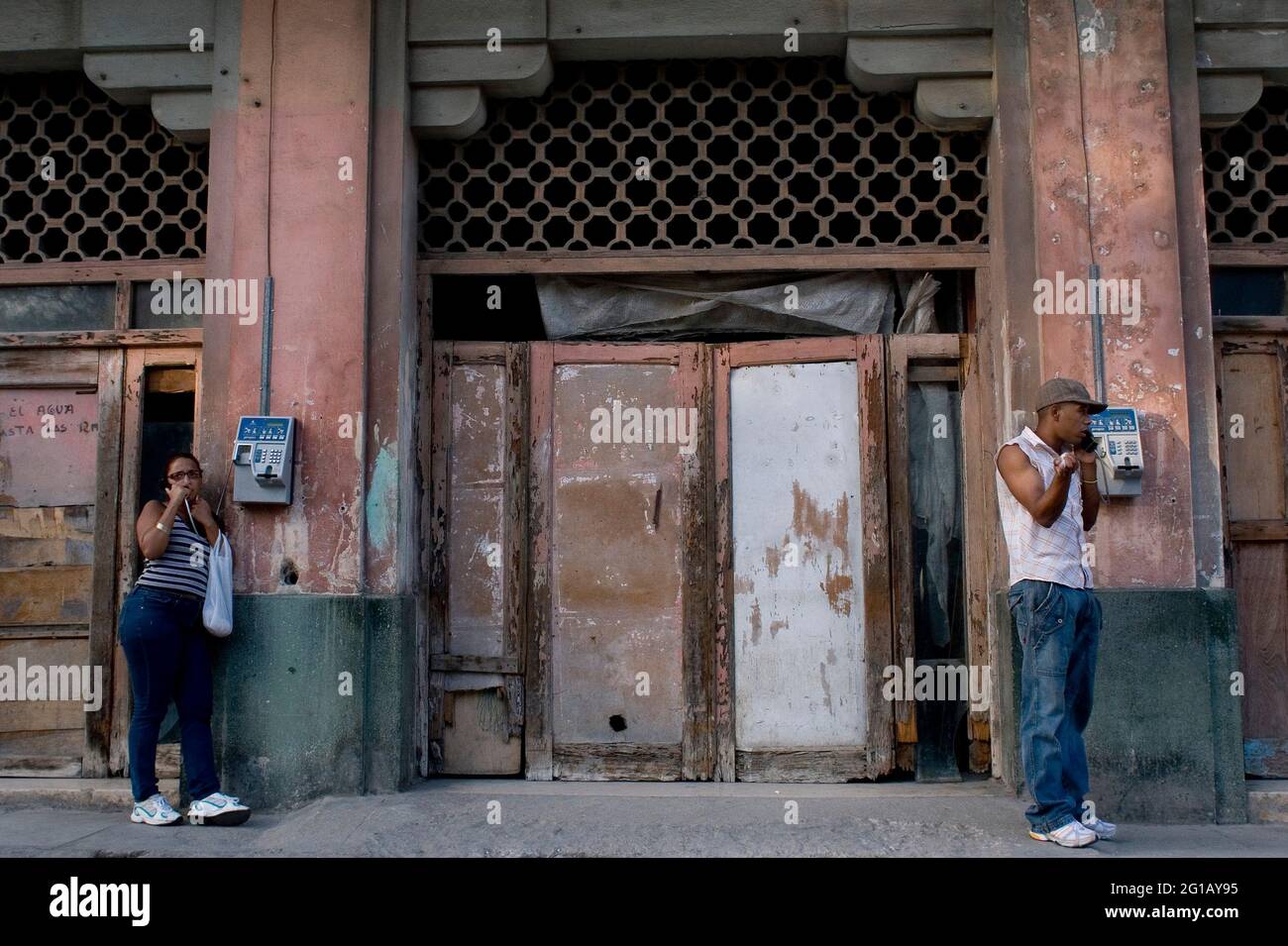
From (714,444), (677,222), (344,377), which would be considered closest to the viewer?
(344,377)

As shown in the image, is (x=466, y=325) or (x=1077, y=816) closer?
(x=1077, y=816)

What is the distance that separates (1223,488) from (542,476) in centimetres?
335

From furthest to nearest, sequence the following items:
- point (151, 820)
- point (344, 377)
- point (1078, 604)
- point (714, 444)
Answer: point (714, 444)
point (344, 377)
point (151, 820)
point (1078, 604)

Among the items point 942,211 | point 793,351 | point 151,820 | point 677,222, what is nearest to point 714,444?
point 793,351

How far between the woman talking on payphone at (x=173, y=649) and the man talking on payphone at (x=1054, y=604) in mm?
3355

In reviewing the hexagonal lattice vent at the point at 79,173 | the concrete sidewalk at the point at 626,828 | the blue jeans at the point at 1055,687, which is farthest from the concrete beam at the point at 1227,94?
the hexagonal lattice vent at the point at 79,173

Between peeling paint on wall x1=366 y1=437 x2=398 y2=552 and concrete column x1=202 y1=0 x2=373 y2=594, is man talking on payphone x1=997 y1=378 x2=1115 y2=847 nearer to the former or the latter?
peeling paint on wall x1=366 y1=437 x2=398 y2=552

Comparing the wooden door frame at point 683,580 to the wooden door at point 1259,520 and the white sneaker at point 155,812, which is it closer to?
the white sneaker at point 155,812

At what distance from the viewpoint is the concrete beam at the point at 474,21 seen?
5.68m

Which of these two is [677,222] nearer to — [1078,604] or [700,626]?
[700,626]

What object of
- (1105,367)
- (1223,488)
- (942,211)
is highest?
(942,211)

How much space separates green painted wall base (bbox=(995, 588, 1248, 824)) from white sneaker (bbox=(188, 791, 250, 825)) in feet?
12.2

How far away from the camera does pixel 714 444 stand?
5824 millimetres

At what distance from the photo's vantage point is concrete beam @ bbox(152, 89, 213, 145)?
18.9ft
